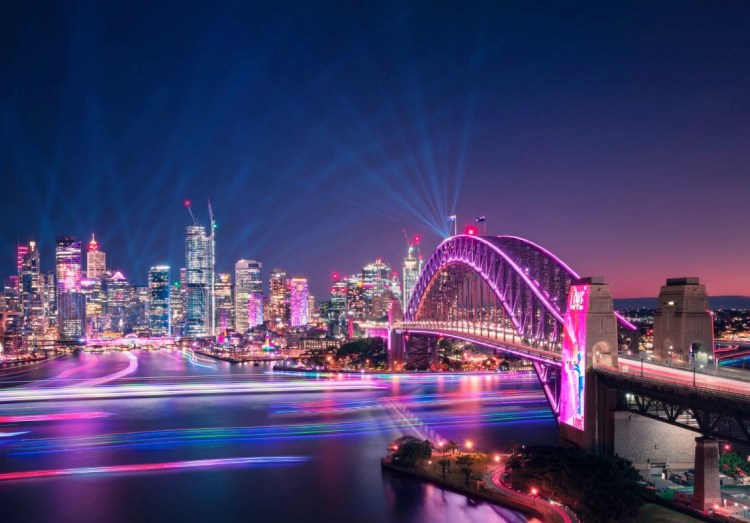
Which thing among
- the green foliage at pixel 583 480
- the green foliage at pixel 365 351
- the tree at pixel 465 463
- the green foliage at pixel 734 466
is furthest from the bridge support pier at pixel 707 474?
the green foliage at pixel 365 351

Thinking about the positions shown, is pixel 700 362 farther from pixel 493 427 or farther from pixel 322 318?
pixel 322 318

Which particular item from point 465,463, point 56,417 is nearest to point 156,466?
point 465,463

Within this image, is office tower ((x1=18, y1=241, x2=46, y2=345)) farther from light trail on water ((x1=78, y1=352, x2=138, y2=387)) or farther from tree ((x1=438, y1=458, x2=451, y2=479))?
tree ((x1=438, y1=458, x2=451, y2=479))

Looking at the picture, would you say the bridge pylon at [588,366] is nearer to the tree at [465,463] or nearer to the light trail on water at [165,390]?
the tree at [465,463]

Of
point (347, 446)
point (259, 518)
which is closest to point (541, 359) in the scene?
point (347, 446)

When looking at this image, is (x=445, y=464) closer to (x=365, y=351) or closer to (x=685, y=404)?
(x=685, y=404)

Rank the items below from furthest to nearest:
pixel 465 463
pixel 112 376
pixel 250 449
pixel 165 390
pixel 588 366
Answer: pixel 112 376
pixel 165 390
pixel 250 449
pixel 465 463
pixel 588 366

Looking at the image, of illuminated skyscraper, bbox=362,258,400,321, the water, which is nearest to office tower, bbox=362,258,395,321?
illuminated skyscraper, bbox=362,258,400,321
